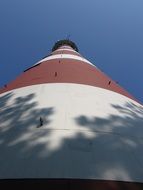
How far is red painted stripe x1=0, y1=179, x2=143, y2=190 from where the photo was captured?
151 inches

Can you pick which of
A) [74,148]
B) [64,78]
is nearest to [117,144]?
[74,148]

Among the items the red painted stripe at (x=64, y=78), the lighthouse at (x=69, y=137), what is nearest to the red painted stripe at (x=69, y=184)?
the lighthouse at (x=69, y=137)

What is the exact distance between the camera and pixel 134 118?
6.00 meters

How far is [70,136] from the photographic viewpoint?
4820 millimetres

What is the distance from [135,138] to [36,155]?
158 cm

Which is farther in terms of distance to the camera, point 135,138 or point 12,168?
point 135,138

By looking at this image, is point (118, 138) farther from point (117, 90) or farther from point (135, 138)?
point (117, 90)

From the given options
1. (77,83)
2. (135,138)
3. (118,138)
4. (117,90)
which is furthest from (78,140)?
(117,90)

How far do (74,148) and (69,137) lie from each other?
28 cm

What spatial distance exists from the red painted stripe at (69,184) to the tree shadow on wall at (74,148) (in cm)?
4

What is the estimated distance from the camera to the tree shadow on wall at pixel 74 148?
160 inches

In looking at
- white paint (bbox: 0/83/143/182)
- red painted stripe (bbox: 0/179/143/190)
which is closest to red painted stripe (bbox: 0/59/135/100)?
white paint (bbox: 0/83/143/182)

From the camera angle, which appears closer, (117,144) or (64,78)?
(117,144)

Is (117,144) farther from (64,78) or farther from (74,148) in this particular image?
(64,78)
